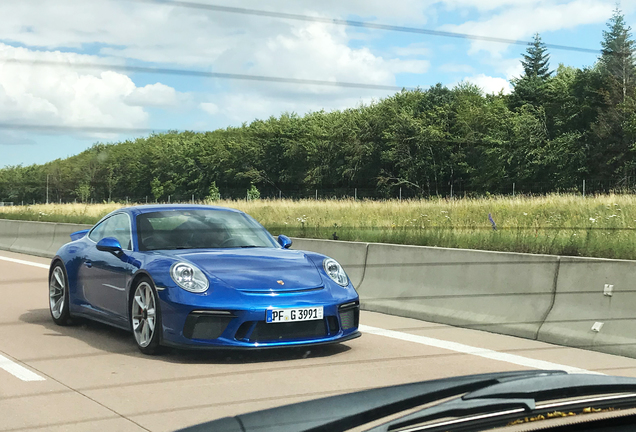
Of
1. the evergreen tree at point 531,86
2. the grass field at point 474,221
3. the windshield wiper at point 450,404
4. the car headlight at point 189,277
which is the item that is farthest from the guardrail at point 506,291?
the evergreen tree at point 531,86

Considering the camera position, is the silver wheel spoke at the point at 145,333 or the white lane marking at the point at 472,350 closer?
the white lane marking at the point at 472,350

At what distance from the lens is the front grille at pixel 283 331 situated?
6.66m

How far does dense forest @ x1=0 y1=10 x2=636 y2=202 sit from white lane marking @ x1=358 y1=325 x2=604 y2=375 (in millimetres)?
21515

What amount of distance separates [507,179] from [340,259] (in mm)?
39889

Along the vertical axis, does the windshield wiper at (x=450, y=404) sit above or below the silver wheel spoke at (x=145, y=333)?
above

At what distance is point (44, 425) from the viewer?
15.9ft

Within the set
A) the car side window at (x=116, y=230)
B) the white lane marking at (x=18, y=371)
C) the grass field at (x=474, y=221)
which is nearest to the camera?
the white lane marking at (x=18, y=371)

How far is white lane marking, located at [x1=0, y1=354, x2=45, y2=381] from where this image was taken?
620 cm

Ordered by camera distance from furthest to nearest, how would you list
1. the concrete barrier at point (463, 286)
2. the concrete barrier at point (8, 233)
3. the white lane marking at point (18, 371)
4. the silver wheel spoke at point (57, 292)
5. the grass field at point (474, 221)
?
the concrete barrier at point (8, 233) → the grass field at point (474, 221) → the silver wheel spoke at point (57, 292) → the concrete barrier at point (463, 286) → the white lane marking at point (18, 371)

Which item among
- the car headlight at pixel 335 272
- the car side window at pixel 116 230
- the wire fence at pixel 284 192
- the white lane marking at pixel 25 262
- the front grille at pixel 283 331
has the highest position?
the wire fence at pixel 284 192

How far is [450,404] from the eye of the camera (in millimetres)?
1978

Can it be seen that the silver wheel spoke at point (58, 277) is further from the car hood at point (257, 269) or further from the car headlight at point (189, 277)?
the car headlight at point (189, 277)

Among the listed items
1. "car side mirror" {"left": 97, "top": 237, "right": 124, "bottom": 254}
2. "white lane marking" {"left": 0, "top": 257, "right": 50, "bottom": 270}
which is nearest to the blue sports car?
"car side mirror" {"left": 97, "top": 237, "right": 124, "bottom": 254}

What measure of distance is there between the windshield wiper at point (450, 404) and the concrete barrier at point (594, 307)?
5329mm
